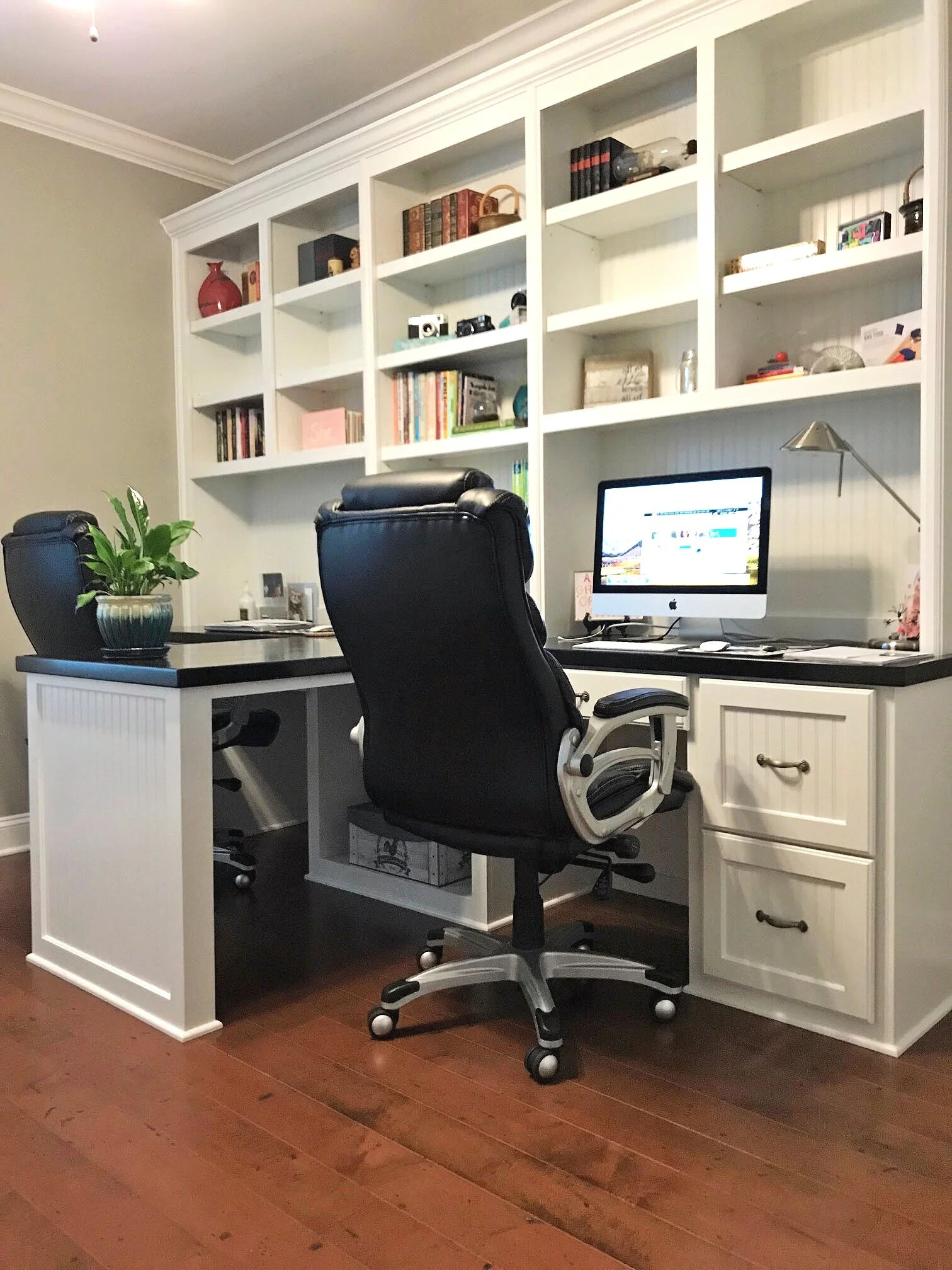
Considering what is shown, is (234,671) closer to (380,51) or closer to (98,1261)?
(98,1261)

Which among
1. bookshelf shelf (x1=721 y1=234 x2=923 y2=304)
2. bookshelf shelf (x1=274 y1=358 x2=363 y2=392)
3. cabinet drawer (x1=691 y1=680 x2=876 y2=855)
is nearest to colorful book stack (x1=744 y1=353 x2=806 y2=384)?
bookshelf shelf (x1=721 y1=234 x2=923 y2=304)

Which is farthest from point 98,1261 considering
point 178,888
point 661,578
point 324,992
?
point 661,578

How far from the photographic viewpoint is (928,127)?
89.1 inches

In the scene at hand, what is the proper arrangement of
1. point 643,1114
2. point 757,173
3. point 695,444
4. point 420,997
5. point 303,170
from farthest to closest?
point 303,170 < point 695,444 < point 757,173 < point 420,997 < point 643,1114

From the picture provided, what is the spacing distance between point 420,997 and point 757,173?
7.49ft

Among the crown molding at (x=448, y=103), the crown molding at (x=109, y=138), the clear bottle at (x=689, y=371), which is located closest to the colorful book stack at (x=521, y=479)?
the clear bottle at (x=689, y=371)

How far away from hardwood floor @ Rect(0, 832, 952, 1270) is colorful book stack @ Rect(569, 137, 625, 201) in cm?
226

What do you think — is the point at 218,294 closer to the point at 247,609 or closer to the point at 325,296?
the point at 325,296

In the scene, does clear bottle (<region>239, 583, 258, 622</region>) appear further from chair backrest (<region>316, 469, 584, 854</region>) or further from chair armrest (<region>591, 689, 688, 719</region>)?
chair armrest (<region>591, 689, 688, 719</region>)

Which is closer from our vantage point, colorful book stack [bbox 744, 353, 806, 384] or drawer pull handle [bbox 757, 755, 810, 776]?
drawer pull handle [bbox 757, 755, 810, 776]

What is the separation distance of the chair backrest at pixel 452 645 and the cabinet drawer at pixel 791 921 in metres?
0.53

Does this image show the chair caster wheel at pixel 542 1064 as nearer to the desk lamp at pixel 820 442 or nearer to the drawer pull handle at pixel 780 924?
the drawer pull handle at pixel 780 924

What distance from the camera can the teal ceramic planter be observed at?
2461mm

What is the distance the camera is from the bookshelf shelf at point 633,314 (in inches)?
110
